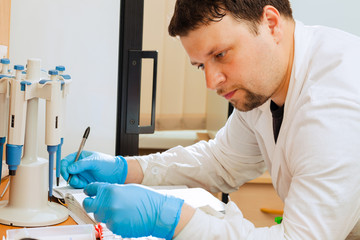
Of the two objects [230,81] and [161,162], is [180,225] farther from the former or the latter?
[161,162]

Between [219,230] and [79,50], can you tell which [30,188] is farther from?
[79,50]

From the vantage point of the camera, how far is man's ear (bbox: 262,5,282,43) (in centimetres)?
114

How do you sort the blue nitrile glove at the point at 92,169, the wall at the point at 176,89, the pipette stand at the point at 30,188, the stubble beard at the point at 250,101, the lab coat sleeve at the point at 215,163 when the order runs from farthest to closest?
the wall at the point at 176,89
the lab coat sleeve at the point at 215,163
the blue nitrile glove at the point at 92,169
the stubble beard at the point at 250,101
the pipette stand at the point at 30,188

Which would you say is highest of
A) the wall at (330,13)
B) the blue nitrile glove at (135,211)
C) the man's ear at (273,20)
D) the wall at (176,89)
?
the wall at (330,13)

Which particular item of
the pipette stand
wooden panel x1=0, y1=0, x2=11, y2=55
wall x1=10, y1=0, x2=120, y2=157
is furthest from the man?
wooden panel x1=0, y1=0, x2=11, y2=55

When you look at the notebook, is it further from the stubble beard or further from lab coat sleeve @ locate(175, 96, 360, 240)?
the stubble beard

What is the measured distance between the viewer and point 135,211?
976 millimetres

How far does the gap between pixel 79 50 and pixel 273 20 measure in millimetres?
759

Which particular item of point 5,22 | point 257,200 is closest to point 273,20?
point 5,22

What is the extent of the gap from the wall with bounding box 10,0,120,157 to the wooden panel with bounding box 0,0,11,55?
42 millimetres

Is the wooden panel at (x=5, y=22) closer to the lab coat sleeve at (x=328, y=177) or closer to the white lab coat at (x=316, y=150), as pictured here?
the white lab coat at (x=316, y=150)

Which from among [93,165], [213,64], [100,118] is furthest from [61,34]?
[213,64]

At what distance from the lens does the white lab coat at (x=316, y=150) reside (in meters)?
0.97

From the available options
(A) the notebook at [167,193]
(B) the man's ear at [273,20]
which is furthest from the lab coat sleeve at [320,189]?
(B) the man's ear at [273,20]
